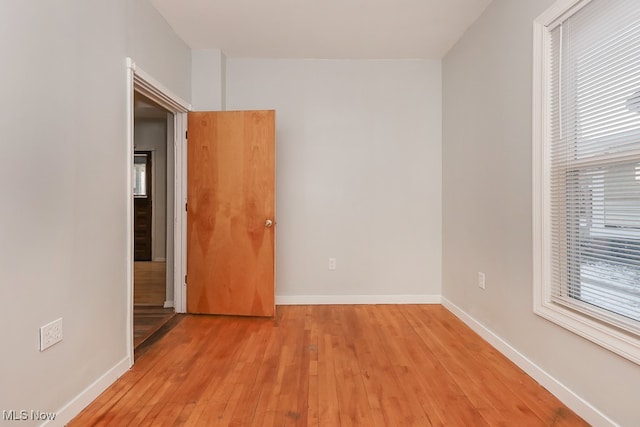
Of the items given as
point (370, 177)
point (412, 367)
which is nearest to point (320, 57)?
point (370, 177)

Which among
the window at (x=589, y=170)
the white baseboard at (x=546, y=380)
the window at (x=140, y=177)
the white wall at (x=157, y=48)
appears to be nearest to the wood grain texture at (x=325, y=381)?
the white baseboard at (x=546, y=380)

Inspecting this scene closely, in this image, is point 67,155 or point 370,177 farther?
point 370,177

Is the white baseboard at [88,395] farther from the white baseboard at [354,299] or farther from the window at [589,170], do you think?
the window at [589,170]

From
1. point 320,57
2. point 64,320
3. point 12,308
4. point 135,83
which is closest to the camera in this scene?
point 12,308

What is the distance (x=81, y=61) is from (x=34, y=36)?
0.98 feet

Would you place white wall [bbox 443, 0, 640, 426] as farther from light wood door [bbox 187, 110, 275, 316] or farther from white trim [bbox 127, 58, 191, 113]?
white trim [bbox 127, 58, 191, 113]

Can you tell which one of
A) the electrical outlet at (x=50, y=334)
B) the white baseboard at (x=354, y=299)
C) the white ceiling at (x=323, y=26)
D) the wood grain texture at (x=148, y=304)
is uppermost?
the white ceiling at (x=323, y=26)

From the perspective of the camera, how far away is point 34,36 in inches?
58.7

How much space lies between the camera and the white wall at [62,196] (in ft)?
4.55

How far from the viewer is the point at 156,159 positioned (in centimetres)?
640

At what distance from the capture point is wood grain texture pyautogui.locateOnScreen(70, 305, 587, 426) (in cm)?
170

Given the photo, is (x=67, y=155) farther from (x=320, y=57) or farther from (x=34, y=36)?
(x=320, y=57)

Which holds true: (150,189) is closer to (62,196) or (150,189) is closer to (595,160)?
(62,196)

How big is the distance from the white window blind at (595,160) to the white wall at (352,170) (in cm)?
168
